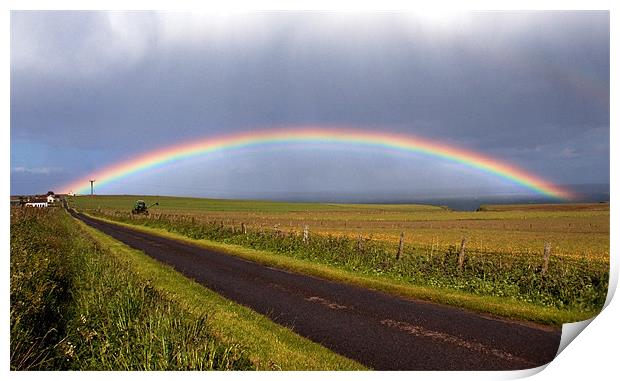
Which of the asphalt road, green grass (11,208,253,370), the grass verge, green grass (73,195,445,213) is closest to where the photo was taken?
green grass (11,208,253,370)

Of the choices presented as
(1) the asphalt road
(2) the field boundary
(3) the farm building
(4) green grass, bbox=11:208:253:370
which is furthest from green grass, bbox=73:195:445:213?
(4) green grass, bbox=11:208:253:370

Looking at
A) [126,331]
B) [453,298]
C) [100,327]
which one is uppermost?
[126,331]

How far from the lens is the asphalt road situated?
798 centimetres

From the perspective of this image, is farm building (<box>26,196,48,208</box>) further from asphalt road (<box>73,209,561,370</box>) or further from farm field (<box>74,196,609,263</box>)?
asphalt road (<box>73,209,561,370</box>)

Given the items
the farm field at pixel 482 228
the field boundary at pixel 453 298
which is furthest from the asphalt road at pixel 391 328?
the farm field at pixel 482 228

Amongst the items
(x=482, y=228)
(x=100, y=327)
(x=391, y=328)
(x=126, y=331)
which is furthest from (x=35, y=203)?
(x=482, y=228)

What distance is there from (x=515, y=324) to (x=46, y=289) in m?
9.37

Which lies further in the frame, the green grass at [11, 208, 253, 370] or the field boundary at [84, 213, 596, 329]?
the field boundary at [84, 213, 596, 329]

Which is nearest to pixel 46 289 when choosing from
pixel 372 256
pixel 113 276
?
pixel 113 276

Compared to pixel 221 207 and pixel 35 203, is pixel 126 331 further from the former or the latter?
pixel 221 207

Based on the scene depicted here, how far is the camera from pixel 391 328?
9594 mm

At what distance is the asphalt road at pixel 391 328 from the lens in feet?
26.2

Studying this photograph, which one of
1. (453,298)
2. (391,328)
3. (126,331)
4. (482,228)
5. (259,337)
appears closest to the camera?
(126,331)

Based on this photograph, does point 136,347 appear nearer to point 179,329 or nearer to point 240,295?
point 179,329
